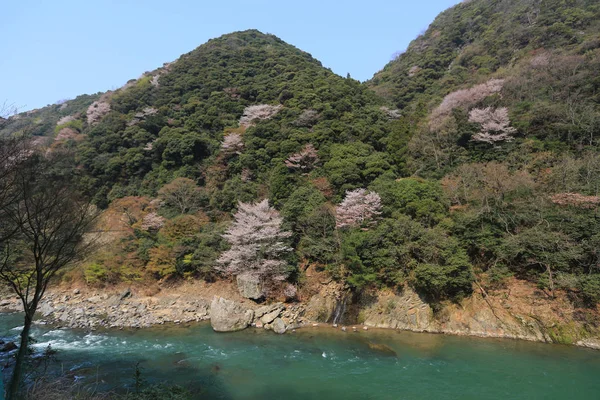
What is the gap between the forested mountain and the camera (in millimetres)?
14859

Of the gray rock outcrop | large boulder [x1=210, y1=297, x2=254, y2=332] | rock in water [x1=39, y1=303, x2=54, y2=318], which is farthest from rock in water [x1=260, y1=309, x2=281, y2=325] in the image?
rock in water [x1=39, y1=303, x2=54, y2=318]

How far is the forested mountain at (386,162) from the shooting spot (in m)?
14.9

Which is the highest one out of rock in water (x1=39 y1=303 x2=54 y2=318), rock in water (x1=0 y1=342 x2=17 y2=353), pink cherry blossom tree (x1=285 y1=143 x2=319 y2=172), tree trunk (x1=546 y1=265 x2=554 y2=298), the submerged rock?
pink cherry blossom tree (x1=285 y1=143 x2=319 y2=172)

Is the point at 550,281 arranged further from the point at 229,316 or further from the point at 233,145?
the point at 233,145

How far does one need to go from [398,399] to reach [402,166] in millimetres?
18408

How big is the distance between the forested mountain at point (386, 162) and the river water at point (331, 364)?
3.21 meters

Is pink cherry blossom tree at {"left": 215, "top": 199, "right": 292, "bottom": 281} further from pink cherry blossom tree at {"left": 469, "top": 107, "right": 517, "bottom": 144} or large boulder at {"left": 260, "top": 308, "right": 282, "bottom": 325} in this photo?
pink cherry blossom tree at {"left": 469, "top": 107, "right": 517, "bottom": 144}

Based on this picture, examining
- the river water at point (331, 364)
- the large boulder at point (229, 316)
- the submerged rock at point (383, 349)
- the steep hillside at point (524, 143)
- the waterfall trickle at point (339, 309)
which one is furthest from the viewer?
the waterfall trickle at point (339, 309)

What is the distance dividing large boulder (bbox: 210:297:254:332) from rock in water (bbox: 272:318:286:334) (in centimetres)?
157

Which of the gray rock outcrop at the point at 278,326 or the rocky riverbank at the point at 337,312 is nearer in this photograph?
the rocky riverbank at the point at 337,312

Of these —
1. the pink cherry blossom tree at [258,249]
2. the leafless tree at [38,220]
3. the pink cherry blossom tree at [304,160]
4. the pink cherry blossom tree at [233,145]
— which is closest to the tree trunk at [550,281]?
the pink cherry blossom tree at [258,249]

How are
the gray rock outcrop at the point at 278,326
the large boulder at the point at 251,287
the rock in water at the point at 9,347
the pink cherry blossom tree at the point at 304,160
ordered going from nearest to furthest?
the rock in water at the point at 9,347, the gray rock outcrop at the point at 278,326, the large boulder at the point at 251,287, the pink cherry blossom tree at the point at 304,160

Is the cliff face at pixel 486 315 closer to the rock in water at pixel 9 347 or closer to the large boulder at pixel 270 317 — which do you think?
the large boulder at pixel 270 317

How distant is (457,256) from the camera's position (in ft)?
47.7
